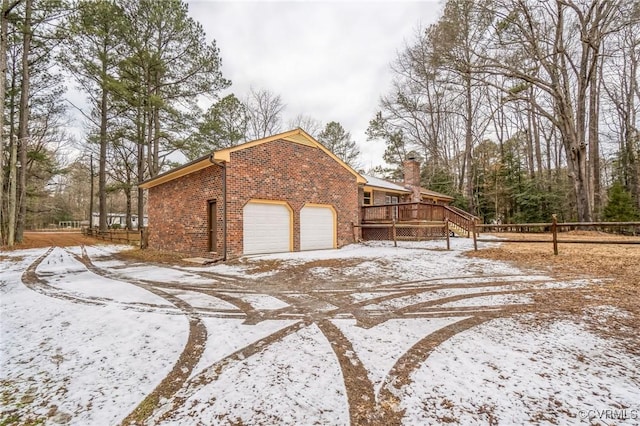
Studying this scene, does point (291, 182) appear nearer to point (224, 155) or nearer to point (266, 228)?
point (266, 228)

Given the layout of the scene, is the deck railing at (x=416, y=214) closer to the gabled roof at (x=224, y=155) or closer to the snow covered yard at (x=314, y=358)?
the gabled roof at (x=224, y=155)

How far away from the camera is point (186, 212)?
11.2 meters

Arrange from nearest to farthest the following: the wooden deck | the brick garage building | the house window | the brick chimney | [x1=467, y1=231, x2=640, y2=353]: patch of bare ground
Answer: [x1=467, y1=231, x2=640, y2=353]: patch of bare ground
the brick garage building
the wooden deck
the house window
the brick chimney

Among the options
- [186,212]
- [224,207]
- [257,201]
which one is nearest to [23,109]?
[186,212]

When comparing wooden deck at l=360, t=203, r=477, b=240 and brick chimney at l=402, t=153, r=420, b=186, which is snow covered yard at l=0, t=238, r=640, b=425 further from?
brick chimney at l=402, t=153, r=420, b=186

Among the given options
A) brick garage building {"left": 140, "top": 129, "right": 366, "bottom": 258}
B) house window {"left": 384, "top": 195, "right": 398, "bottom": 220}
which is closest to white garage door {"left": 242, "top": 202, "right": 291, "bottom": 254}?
brick garage building {"left": 140, "top": 129, "right": 366, "bottom": 258}

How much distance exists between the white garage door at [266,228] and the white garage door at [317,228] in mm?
737

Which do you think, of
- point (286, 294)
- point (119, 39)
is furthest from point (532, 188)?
point (119, 39)

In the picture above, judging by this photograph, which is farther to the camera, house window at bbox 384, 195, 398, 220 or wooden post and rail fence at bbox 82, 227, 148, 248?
wooden post and rail fence at bbox 82, 227, 148, 248

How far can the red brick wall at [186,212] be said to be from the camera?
9922mm

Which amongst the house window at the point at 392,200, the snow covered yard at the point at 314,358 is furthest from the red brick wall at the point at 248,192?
the snow covered yard at the point at 314,358

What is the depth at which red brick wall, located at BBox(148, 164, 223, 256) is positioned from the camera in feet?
32.6

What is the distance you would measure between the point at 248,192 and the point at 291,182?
1.95 metres

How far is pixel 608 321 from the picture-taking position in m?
3.56
